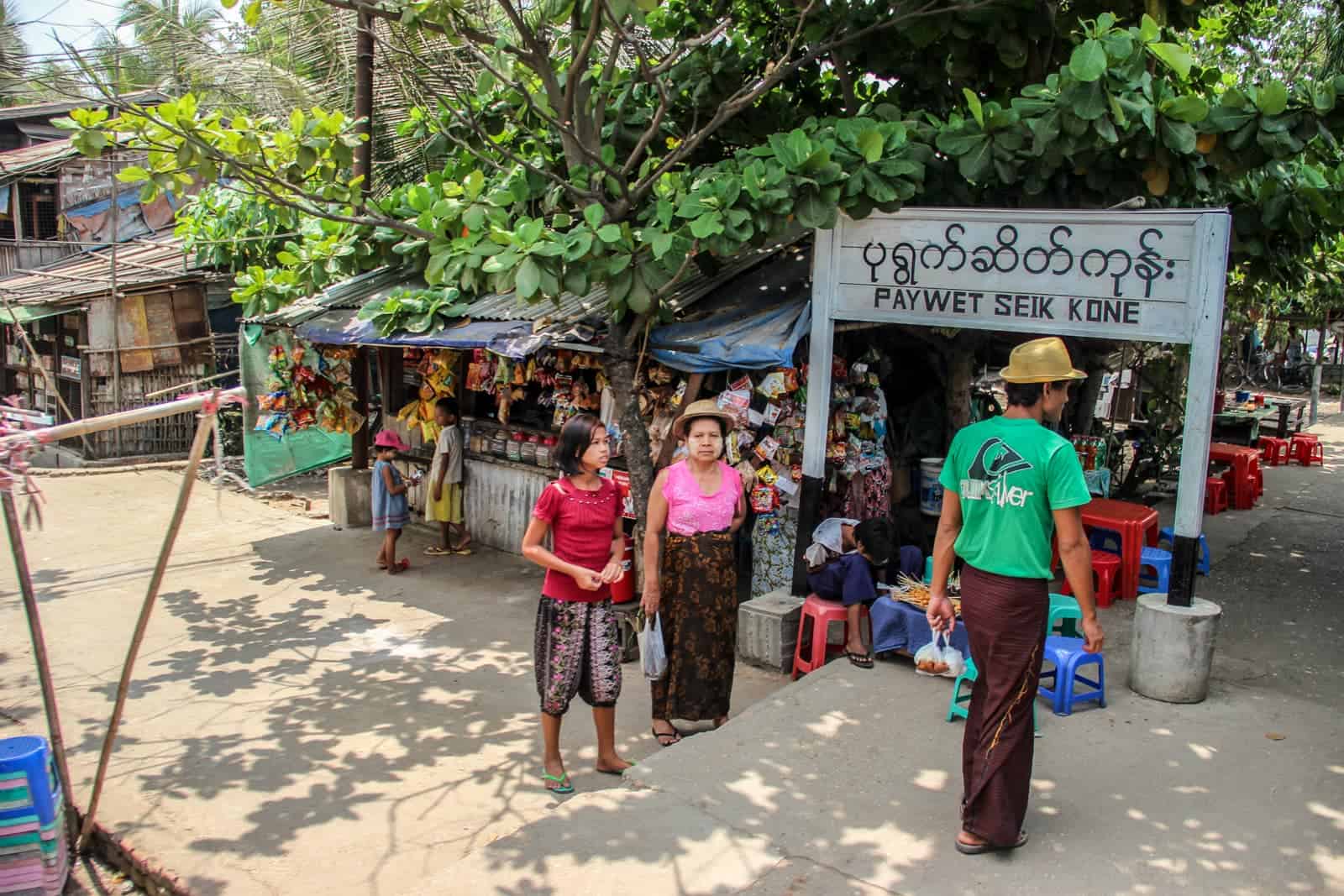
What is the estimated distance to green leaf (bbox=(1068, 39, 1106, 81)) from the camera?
4.84 meters

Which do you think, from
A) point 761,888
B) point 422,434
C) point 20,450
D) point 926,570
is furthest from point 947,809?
point 422,434

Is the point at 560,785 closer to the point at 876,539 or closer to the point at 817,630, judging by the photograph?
the point at 817,630

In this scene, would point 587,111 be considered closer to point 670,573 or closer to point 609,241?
point 609,241

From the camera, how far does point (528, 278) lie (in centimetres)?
559

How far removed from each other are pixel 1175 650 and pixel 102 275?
14.1m

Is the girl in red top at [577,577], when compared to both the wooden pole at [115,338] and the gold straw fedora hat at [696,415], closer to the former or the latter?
the gold straw fedora hat at [696,415]

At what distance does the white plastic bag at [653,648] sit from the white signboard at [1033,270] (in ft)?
7.08

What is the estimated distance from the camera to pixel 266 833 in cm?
479

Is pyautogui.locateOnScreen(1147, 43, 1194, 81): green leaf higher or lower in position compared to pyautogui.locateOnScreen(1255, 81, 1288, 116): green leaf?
higher

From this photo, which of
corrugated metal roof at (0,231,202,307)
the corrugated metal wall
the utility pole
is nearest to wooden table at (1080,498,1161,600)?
the corrugated metal wall

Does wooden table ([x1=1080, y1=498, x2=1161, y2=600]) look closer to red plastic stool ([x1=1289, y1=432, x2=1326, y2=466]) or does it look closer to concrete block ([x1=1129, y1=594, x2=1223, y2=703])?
concrete block ([x1=1129, y1=594, x2=1223, y2=703])

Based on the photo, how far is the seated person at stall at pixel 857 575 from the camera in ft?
19.5

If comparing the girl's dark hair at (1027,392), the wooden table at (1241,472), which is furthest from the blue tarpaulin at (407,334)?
the wooden table at (1241,472)

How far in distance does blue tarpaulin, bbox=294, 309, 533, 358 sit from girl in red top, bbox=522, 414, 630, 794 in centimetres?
251
